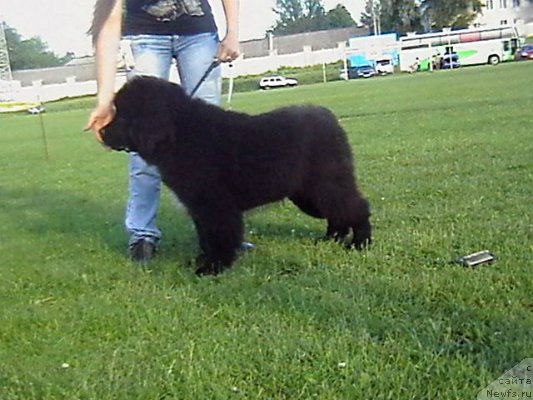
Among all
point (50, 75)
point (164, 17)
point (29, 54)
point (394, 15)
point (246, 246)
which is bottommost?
point (246, 246)

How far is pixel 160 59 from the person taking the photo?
4883 millimetres

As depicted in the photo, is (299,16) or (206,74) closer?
(206,74)

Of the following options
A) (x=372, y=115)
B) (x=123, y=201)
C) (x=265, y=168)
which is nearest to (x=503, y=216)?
(x=265, y=168)

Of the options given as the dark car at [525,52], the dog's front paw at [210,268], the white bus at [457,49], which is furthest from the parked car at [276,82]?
the dog's front paw at [210,268]

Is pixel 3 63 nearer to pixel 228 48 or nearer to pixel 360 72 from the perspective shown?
pixel 360 72

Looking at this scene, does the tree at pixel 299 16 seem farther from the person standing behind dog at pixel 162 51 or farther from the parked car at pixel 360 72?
the person standing behind dog at pixel 162 51

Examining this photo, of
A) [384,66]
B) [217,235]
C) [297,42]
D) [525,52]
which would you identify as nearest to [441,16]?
[384,66]

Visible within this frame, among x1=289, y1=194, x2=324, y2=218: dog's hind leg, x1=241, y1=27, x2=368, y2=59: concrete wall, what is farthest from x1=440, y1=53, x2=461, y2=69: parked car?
x1=289, y1=194, x2=324, y2=218: dog's hind leg

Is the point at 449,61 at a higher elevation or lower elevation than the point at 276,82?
higher

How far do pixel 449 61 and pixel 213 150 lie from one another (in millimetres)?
57598

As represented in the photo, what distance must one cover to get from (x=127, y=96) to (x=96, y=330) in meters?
1.53

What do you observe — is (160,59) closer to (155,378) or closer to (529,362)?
(155,378)

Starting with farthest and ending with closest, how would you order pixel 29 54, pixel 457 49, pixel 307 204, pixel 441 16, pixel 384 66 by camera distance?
1. pixel 29 54
2. pixel 441 16
3. pixel 384 66
4. pixel 457 49
5. pixel 307 204

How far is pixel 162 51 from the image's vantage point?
16.0ft
